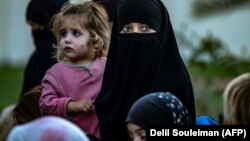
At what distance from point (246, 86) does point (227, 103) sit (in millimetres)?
139

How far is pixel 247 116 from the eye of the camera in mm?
6125

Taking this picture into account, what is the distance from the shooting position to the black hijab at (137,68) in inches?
264

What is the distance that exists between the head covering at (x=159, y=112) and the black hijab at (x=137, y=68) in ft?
2.80

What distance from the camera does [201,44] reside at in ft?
40.9

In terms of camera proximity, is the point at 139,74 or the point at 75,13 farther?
the point at 75,13

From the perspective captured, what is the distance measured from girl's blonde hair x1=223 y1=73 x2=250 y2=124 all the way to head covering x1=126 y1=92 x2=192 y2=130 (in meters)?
0.43

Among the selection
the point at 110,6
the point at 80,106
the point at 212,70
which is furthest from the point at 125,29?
the point at 212,70

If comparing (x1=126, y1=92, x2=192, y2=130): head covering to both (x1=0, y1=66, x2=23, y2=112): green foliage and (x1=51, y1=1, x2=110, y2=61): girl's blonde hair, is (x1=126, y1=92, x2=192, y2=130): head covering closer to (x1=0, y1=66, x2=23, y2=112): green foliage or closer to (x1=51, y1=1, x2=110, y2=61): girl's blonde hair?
(x1=51, y1=1, x2=110, y2=61): girl's blonde hair

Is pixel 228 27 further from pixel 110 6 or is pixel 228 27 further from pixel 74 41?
pixel 74 41

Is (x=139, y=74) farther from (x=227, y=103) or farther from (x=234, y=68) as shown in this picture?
(x=234, y=68)

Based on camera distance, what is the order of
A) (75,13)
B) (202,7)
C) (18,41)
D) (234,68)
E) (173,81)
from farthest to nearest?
(18,41) → (202,7) → (234,68) → (75,13) → (173,81)

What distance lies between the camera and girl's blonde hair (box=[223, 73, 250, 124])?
613 cm

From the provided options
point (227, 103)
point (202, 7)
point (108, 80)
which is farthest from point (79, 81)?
point (202, 7)

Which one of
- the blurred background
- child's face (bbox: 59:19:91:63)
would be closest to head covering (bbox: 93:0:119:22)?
child's face (bbox: 59:19:91:63)
